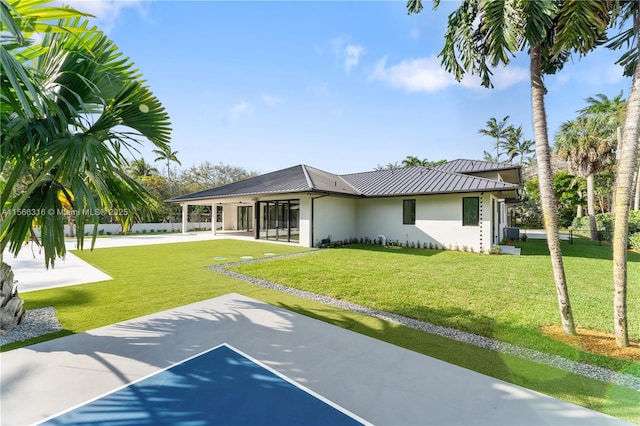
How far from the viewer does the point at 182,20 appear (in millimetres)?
7059

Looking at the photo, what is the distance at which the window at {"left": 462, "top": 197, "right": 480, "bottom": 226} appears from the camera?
512 inches

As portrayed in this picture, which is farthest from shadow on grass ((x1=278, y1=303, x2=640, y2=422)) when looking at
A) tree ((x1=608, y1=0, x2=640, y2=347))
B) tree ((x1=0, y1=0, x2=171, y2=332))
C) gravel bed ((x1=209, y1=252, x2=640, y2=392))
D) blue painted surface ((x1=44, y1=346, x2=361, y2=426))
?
tree ((x1=0, y1=0, x2=171, y2=332))

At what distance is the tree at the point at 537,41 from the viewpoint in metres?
3.65

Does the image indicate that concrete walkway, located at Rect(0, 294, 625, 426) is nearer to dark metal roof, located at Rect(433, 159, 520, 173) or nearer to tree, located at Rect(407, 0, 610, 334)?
tree, located at Rect(407, 0, 610, 334)

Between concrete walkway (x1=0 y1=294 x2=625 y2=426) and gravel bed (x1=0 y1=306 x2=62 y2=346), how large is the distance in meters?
0.57

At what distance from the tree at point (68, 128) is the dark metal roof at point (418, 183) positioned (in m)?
12.5

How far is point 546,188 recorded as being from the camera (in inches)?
165

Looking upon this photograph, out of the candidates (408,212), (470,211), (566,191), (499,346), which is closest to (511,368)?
(499,346)

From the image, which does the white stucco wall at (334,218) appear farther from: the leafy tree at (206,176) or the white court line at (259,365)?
the leafy tree at (206,176)

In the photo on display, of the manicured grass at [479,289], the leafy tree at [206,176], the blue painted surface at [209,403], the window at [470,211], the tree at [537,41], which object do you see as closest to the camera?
the blue painted surface at [209,403]

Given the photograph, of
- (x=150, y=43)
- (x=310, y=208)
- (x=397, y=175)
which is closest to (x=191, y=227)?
(x=310, y=208)

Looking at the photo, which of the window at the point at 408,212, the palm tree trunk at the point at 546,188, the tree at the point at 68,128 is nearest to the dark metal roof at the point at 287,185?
the window at the point at 408,212

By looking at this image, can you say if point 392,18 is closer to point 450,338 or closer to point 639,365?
point 450,338

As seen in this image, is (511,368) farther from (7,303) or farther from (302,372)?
(7,303)
